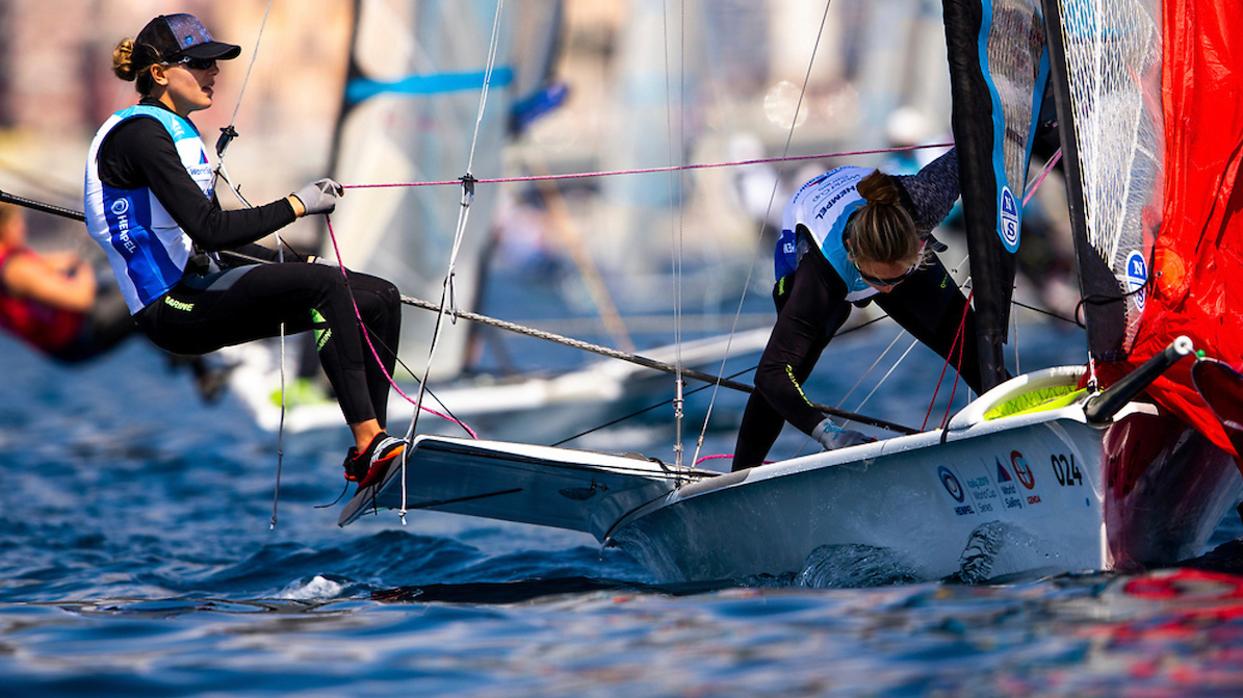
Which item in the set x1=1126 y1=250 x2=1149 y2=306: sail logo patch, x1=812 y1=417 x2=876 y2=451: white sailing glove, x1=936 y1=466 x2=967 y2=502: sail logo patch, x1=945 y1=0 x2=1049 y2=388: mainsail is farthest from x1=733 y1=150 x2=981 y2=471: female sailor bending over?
x1=1126 y1=250 x2=1149 y2=306: sail logo patch

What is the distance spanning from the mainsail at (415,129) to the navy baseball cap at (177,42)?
549 cm

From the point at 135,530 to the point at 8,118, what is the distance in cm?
5080

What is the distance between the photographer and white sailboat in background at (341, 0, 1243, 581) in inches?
152

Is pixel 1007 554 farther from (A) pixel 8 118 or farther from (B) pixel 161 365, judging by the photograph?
(A) pixel 8 118

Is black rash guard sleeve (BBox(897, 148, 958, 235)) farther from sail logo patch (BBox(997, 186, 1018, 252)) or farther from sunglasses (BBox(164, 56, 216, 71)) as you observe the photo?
sunglasses (BBox(164, 56, 216, 71))

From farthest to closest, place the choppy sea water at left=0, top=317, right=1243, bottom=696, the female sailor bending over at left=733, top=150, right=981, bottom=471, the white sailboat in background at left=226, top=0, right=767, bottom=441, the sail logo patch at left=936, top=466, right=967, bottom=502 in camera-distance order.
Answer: the white sailboat in background at left=226, top=0, right=767, bottom=441 < the female sailor bending over at left=733, top=150, right=981, bottom=471 < the sail logo patch at left=936, top=466, right=967, bottom=502 < the choppy sea water at left=0, top=317, right=1243, bottom=696

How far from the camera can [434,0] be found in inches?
396

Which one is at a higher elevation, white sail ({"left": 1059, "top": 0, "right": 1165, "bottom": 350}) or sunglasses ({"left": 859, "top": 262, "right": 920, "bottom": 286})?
white sail ({"left": 1059, "top": 0, "right": 1165, "bottom": 350})

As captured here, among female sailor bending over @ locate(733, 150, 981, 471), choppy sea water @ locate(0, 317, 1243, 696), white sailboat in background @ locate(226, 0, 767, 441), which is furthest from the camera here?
white sailboat in background @ locate(226, 0, 767, 441)

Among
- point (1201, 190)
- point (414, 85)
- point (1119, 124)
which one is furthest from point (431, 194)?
point (1201, 190)

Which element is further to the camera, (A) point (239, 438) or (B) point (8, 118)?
(B) point (8, 118)

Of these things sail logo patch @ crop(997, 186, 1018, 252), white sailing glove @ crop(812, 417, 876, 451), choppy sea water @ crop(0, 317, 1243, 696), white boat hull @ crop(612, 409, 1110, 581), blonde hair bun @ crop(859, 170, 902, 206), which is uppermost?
blonde hair bun @ crop(859, 170, 902, 206)

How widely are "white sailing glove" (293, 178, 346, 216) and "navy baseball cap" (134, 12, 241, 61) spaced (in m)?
0.39

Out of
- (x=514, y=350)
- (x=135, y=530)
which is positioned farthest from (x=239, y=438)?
(x=514, y=350)
